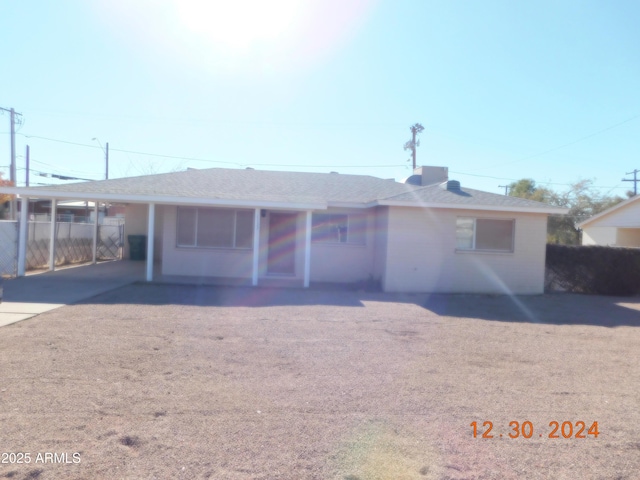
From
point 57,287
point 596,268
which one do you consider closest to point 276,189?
point 57,287

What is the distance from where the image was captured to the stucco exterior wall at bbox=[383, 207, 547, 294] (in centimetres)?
1620

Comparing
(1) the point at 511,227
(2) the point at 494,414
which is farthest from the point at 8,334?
(1) the point at 511,227

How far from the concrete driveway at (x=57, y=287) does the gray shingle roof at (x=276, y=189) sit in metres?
2.43

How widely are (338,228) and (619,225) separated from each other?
1665cm

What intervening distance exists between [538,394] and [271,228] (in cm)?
1267

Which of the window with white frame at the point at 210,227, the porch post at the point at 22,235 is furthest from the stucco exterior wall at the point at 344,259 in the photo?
the porch post at the point at 22,235

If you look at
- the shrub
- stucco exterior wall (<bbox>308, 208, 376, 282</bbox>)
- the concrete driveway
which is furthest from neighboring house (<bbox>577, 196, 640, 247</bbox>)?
the concrete driveway

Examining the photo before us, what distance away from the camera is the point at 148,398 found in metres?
6.01

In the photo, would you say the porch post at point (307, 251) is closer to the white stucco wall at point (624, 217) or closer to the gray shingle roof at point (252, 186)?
the gray shingle roof at point (252, 186)

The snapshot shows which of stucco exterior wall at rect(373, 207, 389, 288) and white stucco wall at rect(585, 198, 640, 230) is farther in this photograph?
white stucco wall at rect(585, 198, 640, 230)

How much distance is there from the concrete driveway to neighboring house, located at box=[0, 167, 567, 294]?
1.51m

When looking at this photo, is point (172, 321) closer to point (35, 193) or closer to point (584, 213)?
point (35, 193)

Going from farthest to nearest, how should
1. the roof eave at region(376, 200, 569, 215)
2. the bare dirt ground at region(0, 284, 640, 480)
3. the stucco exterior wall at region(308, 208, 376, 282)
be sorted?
the stucco exterior wall at region(308, 208, 376, 282) → the roof eave at region(376, 200, 569, 215) → the bare dirt ground at region(0, 284, 640, 480)

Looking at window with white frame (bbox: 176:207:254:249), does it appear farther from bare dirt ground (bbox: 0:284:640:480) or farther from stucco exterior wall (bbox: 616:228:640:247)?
stucco exterior wall (bbox: 616:228:640:247)
